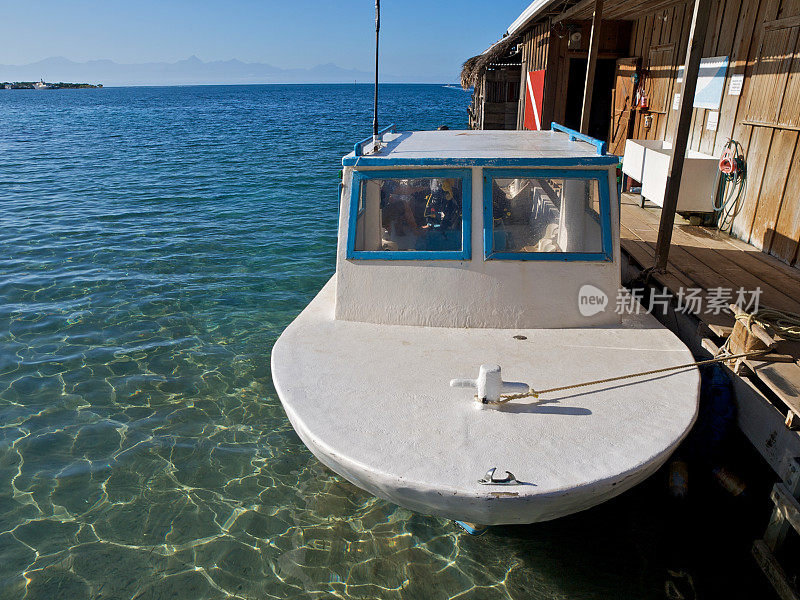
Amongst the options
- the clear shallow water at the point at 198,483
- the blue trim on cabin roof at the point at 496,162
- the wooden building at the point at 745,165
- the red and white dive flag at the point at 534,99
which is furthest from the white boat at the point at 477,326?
the red and white dive flag at the point at 534,99

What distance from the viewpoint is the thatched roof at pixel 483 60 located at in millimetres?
17938

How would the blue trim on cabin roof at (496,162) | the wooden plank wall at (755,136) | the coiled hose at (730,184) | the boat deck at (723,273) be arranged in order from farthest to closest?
the coiled hose at (730,184) → the wooden plank wall at (755,136) → the blue trim on cabin roof at (496,162) → the boat deck at (723,273)

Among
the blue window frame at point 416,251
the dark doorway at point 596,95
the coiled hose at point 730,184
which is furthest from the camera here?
the dark doorway at point 596,95

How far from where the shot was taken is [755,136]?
7.23 metres

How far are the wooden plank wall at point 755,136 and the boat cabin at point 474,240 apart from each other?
10.6 ft

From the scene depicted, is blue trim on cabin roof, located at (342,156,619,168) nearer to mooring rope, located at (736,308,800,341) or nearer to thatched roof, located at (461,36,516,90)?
mooring rope, located at (736,308,800,341)

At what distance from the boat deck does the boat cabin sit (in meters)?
1.21

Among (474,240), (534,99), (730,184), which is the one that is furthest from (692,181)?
(534,99)

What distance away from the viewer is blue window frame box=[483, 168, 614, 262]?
459 cm

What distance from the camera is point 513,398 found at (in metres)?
3.59

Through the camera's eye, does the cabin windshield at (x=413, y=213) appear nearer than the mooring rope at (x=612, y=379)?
No

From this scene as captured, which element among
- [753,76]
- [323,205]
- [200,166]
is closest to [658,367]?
[753,76]

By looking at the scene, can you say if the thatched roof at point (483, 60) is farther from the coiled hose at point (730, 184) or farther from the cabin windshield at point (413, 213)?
the cabin windshield at point (413, 213)

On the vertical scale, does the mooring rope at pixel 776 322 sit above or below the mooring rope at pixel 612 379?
above
